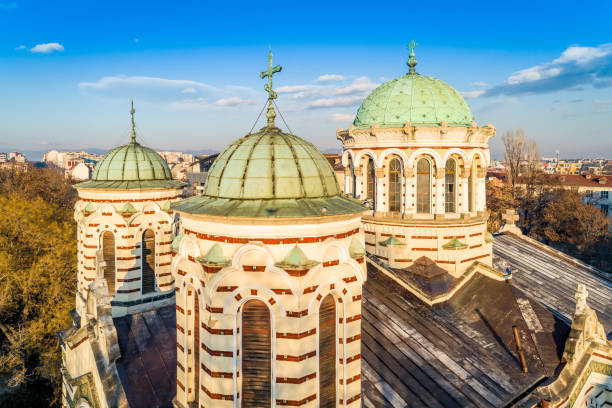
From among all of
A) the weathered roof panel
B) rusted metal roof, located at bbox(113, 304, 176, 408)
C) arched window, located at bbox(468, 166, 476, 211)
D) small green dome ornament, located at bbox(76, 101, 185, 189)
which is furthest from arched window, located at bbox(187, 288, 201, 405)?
the weathered roof panel

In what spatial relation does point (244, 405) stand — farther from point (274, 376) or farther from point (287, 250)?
point (287, 250)

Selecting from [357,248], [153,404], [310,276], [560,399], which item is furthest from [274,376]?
[560,399]

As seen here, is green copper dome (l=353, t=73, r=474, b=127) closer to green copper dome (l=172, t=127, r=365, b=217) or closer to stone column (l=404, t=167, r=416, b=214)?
stone column (l=404, t=167, r=416, b=214)

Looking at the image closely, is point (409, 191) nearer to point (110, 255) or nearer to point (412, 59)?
point (412, 59)

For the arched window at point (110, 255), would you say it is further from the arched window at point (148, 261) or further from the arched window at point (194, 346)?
the arched window at point (194, 346)

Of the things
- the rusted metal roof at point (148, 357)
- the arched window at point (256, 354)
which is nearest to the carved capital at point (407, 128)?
the arched window at point (256, 354)
